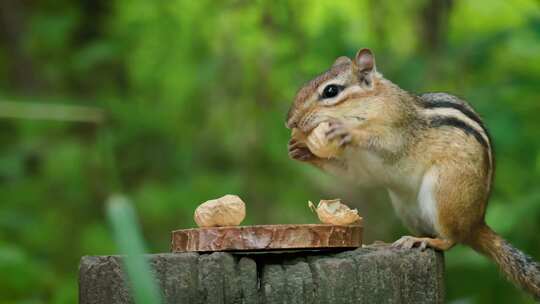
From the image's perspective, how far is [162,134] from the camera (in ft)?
21.8

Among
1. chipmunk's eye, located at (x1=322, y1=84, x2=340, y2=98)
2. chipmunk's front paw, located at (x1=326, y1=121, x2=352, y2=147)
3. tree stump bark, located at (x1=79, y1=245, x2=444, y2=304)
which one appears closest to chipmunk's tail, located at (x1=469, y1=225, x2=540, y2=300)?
chipmunk's front paw, located at (x1=326, y1=121, x2=352, y2=147)

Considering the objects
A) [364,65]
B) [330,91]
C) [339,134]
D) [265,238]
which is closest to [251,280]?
[265,238]

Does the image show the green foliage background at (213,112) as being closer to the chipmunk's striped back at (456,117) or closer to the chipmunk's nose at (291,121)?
the chipmunk's striped back at (456,117)

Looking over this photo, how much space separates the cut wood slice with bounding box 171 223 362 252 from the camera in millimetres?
2533

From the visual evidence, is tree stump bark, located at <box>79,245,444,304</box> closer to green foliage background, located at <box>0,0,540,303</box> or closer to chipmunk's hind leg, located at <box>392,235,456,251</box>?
chipmunk's hind leg, located at <box>392,235,456,251</box>

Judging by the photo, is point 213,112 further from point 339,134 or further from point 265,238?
point 265,238

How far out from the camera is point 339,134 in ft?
12.4

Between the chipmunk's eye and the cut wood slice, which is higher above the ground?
the chipmunk's eye

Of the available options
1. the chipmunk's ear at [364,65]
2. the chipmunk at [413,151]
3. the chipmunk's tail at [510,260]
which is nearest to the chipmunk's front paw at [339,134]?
the chipmunk at [413,151]

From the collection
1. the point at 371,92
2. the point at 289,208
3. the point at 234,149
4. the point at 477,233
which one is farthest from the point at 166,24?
the point at 477,233

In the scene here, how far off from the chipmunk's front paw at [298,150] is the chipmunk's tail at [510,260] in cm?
73

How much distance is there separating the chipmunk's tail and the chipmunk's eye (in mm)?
803

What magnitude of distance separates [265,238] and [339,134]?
132 cm

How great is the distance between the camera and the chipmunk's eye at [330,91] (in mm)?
3935
